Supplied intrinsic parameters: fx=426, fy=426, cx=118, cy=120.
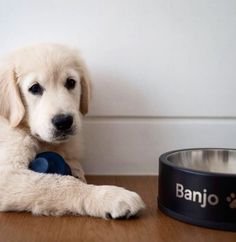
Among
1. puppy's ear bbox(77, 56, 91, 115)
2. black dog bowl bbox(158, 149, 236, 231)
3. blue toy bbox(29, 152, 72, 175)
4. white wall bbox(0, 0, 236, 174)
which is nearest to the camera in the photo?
black dog bowl bbox(158, 149, 236, 231)

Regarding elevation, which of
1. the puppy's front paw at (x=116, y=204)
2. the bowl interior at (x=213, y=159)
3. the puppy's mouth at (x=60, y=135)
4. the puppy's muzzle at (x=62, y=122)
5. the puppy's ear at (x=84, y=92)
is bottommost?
the puppy's front paw at (x=116, y=204)

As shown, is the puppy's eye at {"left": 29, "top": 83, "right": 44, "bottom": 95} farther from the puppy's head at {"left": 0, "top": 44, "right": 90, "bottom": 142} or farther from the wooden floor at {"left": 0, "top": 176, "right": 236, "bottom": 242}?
the wooden floor at {"left": 0, "top": 176, "right": 236, "bottom": 242}

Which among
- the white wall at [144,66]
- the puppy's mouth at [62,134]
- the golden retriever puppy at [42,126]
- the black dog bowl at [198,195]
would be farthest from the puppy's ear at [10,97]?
the black dog bowl at [198,195]

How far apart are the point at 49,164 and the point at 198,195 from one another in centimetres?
39

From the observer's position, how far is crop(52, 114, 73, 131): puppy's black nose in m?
1.06

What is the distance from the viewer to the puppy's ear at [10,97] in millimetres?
1117

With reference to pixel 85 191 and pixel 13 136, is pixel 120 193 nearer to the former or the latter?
pixel 85 191

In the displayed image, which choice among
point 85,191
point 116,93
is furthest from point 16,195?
point 116,93

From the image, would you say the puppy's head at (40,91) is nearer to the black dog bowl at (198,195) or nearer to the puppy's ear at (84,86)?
the puppy's ear at (84,86)

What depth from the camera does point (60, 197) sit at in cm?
96

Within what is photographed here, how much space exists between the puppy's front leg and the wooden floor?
2 cm

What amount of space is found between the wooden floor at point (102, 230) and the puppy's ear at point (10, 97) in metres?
0.27

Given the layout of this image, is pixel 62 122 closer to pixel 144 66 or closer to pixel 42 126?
pixel 42 126

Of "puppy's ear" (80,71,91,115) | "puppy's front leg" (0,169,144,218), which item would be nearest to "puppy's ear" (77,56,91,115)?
"puppy's ear" (80,71,91,115)
